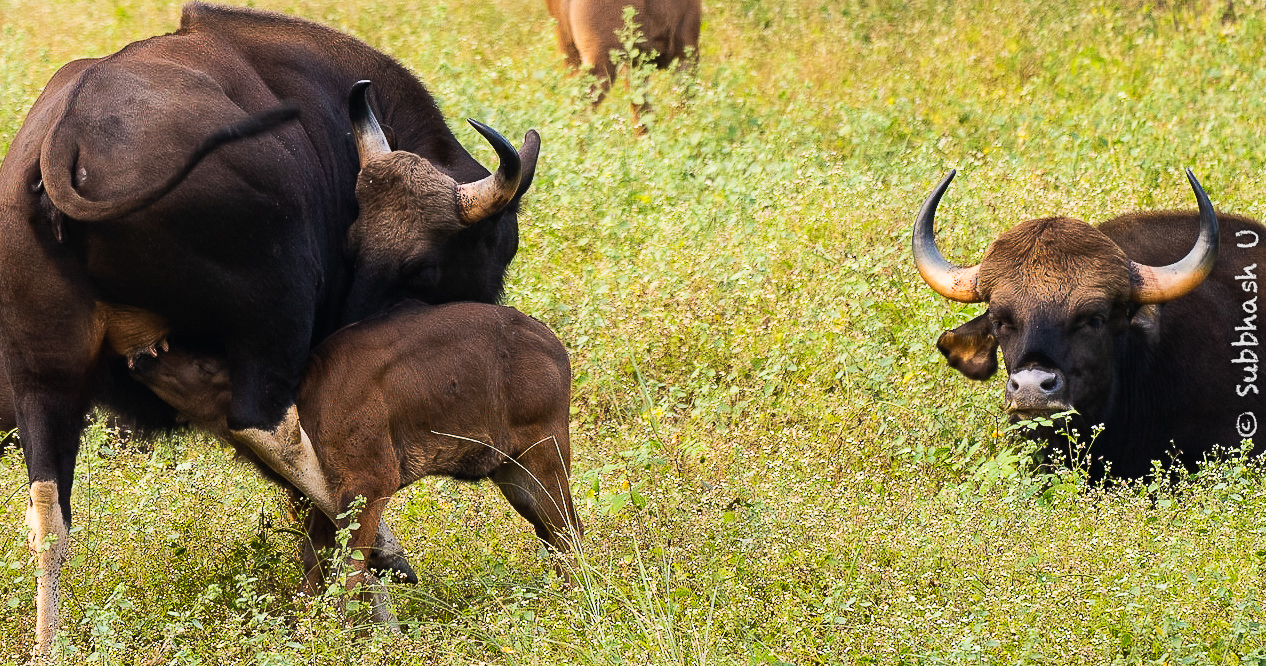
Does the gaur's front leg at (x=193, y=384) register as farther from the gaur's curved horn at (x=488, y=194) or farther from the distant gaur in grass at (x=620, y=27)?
the distant gaur in grass at (x=620, y=27)

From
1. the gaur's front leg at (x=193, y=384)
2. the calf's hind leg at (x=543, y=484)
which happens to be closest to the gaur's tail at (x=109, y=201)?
the gaur's front leg at (x=193, y=384)

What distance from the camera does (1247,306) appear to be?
6.68m

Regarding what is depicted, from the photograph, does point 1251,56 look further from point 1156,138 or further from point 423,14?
point 423,14

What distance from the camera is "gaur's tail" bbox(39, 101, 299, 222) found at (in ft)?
13.5

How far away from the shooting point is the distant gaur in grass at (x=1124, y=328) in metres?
6.10

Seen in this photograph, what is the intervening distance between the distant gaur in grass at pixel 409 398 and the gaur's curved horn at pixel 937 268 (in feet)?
6.79

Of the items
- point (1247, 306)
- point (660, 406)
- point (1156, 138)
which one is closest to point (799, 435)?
point (660, 406)

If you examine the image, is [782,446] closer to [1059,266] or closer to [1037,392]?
[1037,392]

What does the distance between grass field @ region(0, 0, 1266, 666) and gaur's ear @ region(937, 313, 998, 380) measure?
26 cm

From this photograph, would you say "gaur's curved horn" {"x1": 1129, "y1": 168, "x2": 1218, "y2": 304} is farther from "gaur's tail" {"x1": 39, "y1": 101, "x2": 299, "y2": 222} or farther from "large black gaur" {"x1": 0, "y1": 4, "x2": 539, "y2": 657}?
"gaur's tail" {"x1": 39, "y1": 101, "x2": 299, "y2": 222}

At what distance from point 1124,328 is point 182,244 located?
12.8 feet

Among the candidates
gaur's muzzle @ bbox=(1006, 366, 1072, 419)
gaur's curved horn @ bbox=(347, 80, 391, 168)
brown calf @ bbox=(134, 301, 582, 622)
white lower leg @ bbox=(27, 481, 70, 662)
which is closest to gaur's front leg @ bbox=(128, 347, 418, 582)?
brown calf @ bbox=(134, 301, 582, 622)

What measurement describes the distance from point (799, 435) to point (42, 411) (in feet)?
10.3

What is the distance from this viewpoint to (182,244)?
4379 mm
